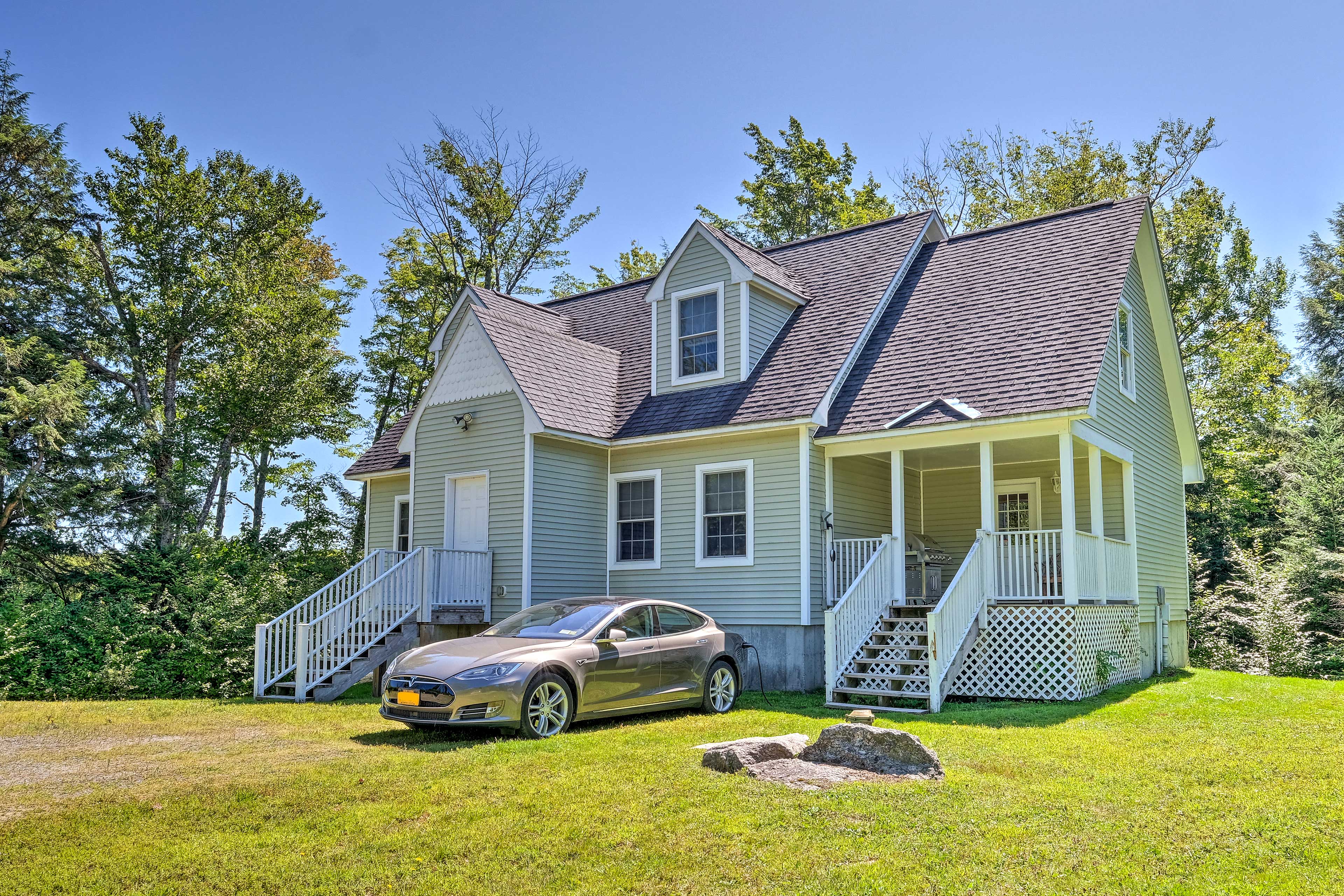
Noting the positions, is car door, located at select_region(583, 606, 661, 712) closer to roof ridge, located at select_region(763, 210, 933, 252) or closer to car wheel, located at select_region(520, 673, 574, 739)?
car wheel, located at select_region(520, 673, 574, 739)

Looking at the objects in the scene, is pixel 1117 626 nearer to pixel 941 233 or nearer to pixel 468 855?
pixel 941 233

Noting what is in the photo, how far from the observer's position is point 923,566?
50.7 ft

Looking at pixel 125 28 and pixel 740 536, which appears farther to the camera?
pixel 740 536

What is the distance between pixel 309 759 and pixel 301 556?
1976 cm

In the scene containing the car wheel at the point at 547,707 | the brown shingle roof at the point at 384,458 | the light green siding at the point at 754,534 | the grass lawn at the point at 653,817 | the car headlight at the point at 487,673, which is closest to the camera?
the grass lawn at the point at 653,817

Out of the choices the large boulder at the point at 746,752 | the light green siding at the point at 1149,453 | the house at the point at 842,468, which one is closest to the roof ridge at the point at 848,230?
the house at the point at 842,468

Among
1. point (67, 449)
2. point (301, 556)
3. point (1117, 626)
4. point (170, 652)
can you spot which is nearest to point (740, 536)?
point (1117, 626)

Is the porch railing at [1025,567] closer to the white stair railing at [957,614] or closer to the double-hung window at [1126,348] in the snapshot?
the white stair railing at [957,614]

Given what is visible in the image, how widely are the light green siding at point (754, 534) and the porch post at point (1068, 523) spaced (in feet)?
11.5

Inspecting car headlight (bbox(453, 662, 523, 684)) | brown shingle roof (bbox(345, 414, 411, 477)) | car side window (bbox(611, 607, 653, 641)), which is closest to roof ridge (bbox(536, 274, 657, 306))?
brown shingle roof (bbox(345, 414, 411, 477))

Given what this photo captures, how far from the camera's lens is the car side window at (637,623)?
11.0 meters

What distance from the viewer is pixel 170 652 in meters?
15.9

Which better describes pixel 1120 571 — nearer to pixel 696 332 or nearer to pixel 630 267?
pixel 696 332

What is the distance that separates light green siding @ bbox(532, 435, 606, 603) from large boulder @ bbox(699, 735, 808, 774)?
8.04 m
